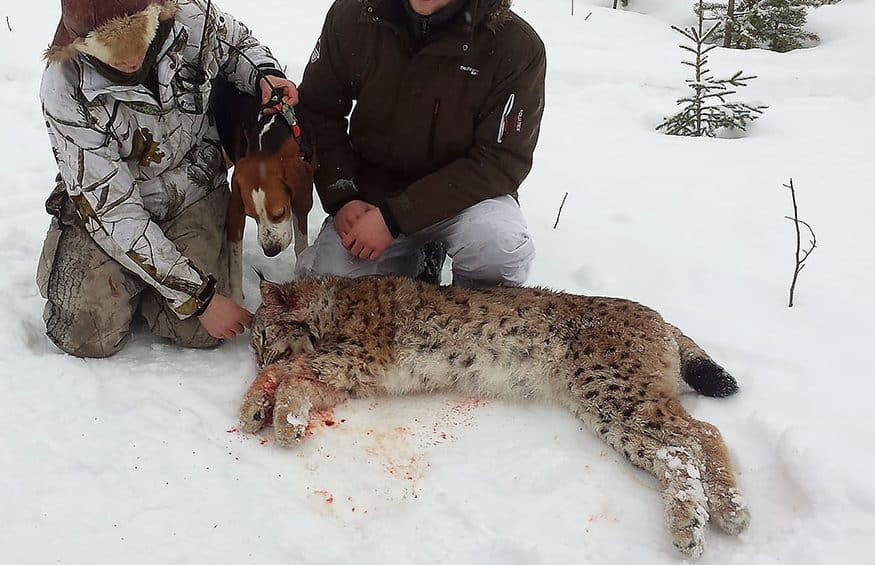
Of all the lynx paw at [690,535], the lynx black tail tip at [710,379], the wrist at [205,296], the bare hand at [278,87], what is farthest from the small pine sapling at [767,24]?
→ the wrist at [205,296]

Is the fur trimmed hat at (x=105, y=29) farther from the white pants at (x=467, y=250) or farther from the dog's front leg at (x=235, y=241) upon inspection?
the white pants at (x=467, y=250)

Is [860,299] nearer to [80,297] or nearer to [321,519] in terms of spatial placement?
[321,519]

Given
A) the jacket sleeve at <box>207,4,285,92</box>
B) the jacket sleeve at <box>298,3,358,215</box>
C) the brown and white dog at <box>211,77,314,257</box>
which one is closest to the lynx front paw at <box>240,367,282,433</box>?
the brown and white dog at <box>211,77,314,257</box>

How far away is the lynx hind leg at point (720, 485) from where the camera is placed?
8.63 ft

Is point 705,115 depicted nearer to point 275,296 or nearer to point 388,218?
point 388,218

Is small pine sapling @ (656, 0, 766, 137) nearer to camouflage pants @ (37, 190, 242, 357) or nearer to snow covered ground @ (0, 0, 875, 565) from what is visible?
snow covered ground @ (0, 0, 875, 565)

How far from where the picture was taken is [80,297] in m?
3.35

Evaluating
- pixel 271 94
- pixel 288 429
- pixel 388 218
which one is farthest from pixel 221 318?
pixel 271 94

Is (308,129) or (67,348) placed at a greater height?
(308,129)

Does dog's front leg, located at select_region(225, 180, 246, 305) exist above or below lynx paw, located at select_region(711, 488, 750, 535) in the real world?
above

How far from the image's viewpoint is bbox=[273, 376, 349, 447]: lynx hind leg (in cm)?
295

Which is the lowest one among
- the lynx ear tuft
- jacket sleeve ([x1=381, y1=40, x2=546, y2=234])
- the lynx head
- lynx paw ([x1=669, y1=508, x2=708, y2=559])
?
lynx paw ([x1=669, y1=508, x2=708, y2=559])

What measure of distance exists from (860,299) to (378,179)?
293cm

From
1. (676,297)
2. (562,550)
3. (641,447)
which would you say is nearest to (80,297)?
(562,550)
